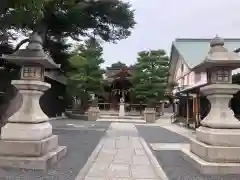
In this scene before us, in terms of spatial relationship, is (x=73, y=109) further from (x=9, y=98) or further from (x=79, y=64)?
(x=9, y=98)

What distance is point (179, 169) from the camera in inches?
256

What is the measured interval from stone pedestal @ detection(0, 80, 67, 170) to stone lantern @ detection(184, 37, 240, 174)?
322 centimetres

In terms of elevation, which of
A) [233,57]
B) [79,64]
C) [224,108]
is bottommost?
[224,108]

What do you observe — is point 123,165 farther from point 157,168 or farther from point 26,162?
point 26,162

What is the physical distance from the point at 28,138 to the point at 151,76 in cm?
2419

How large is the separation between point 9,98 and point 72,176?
29.8ft

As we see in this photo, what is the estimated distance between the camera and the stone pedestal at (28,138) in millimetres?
6090

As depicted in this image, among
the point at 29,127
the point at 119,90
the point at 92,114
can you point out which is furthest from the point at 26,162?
the point at 119,90

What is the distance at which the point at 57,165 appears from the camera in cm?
660

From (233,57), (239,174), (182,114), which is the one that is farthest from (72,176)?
(182,114)

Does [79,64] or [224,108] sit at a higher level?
[79,64]

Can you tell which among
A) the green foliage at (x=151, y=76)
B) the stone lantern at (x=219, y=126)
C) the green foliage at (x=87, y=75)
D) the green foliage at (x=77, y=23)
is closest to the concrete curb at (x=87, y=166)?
the stone lantern at (x=219, y=126)

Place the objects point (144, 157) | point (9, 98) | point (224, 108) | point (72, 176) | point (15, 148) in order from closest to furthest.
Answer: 1. point (72, 176)
2. point (15, 148)
3. point (224, 108)
4. point (144, 157)
5. point (9, 98)

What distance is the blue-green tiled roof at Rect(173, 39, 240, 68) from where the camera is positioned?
1268 inches
